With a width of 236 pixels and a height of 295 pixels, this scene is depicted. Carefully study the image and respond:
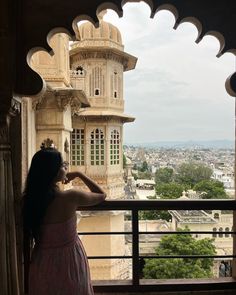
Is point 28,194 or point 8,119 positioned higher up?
point 8,119

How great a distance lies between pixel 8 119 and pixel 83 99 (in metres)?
5.07

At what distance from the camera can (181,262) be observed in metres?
8.51

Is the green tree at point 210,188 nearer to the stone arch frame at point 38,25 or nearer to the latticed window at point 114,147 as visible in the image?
the latticed window at point 114,147

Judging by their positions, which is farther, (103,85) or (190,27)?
(103,85)

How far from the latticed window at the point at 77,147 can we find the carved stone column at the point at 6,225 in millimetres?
8358

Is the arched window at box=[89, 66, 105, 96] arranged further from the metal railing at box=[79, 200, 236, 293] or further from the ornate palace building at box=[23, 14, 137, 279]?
the metal railing at box=[79, 200, 236, 293]

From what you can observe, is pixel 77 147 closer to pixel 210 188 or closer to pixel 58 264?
pixel 210 188

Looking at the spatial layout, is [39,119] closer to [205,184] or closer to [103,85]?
[103,85]

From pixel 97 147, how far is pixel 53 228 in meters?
8.60

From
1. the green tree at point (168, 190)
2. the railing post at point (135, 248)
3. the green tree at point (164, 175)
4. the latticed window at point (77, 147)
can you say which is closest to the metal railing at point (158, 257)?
the railing post at point (135, 248)

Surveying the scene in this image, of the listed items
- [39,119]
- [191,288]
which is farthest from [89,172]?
[191,288]

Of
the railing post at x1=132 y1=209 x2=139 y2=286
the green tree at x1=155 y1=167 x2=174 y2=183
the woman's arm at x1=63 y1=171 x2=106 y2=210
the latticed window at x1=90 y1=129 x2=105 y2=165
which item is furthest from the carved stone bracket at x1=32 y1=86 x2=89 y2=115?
the green tree at x1=155 y1=167 x2=174 y2=183

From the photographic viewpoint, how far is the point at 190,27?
5.76 feet

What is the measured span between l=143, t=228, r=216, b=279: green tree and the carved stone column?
20.0ft
